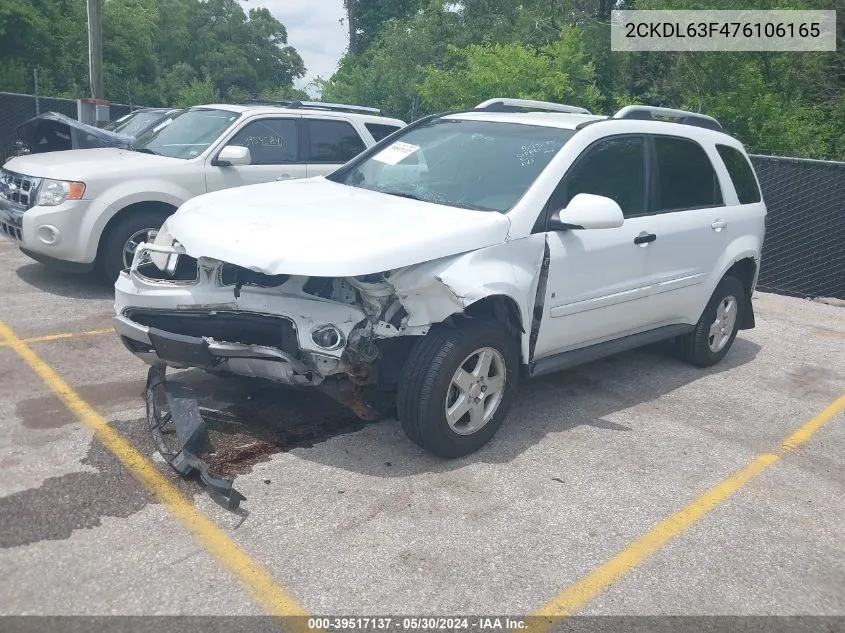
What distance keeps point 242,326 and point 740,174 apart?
4.16m

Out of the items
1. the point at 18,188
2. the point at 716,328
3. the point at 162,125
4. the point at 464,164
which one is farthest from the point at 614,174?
the point at 18,188

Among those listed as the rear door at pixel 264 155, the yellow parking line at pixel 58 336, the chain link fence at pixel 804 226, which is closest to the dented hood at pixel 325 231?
the yellow parking line at pixel 58 336

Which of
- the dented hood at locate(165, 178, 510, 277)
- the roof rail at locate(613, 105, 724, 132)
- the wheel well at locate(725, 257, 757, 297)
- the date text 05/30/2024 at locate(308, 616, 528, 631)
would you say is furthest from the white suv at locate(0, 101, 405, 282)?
the date text 05/30/2024 at locate(308, 616, 528, 631)

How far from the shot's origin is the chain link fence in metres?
9.27

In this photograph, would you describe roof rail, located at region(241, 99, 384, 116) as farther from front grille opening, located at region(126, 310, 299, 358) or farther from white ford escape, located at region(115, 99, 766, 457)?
front grille opening, located at region(126, 310, 299, 358)

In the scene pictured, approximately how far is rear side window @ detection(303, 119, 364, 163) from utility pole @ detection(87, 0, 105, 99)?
303 inches

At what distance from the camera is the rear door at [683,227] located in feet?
16.8

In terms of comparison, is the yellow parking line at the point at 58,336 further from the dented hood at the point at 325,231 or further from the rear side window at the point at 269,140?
the rear side window at the point at 269,140

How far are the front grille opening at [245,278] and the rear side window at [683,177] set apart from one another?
259 centimetres

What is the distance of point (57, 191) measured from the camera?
6.53 metres

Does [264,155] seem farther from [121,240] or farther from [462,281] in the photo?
[462,281]

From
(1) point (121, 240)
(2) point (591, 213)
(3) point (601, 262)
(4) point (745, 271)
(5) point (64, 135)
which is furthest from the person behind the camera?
(5) point (64, 135)

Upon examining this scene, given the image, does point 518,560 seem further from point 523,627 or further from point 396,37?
point 396,37

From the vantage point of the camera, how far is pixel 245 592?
288 cm
